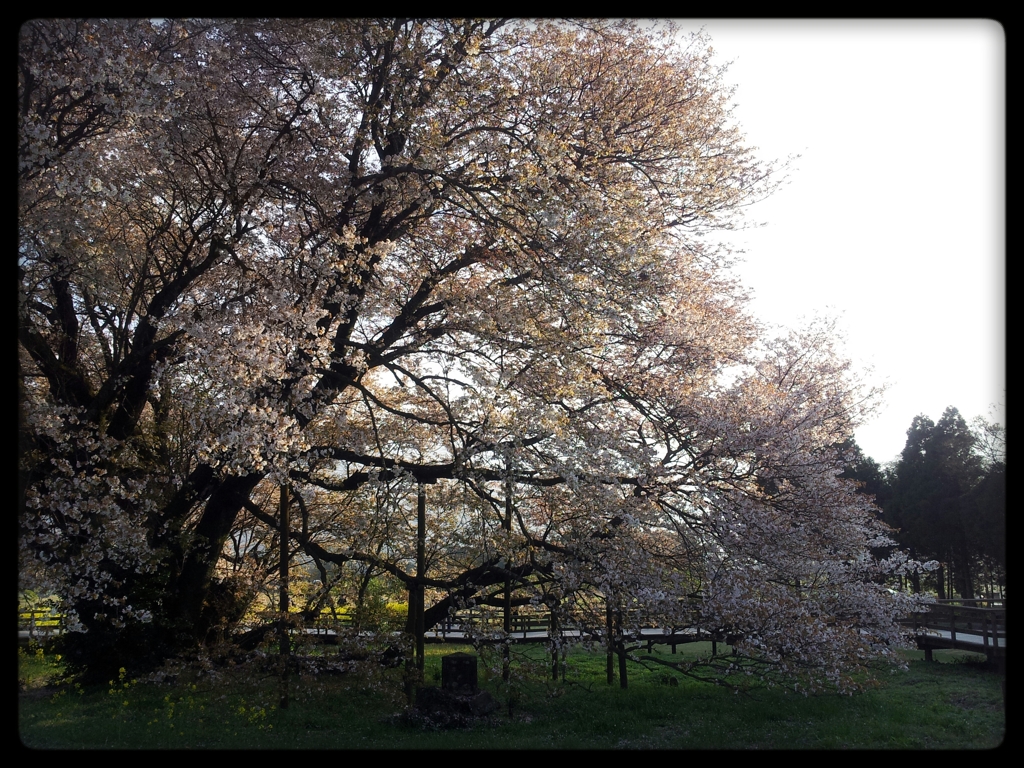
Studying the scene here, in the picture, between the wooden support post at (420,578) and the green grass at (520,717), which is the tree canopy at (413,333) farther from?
the green grass at (520,717)

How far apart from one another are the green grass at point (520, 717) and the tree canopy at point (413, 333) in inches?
Answer: 32.3

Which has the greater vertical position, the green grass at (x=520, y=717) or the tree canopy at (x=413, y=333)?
the tree canopy at (x=413, y=333)

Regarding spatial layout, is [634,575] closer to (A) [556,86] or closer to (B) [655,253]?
(B) [655,253]

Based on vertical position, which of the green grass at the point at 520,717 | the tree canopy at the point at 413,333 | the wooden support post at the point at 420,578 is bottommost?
the green grass at the point at 520,717

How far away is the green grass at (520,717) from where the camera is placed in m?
6.43

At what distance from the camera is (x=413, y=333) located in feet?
29.7

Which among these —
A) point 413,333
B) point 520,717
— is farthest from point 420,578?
point 413,333

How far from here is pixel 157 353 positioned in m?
8.30

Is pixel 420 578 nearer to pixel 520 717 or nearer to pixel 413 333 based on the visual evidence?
pixel 520 717

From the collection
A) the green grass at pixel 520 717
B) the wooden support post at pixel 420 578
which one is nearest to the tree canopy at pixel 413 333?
the wooden support post at pixel 420 578

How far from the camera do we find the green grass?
643 centimetres

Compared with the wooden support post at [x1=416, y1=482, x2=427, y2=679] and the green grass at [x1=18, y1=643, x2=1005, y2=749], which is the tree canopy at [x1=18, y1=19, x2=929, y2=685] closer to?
the wooden support post at [x1=416, y1=482, x2=427, y2=679]
